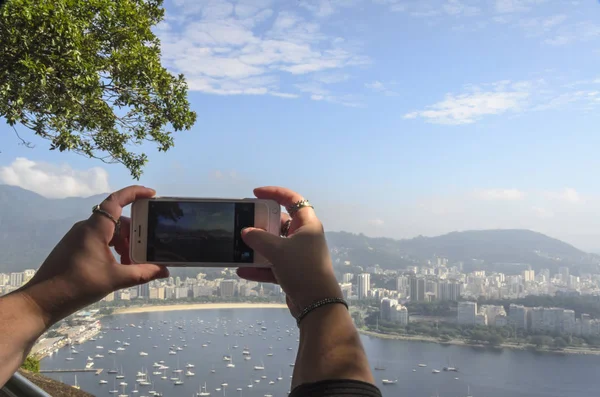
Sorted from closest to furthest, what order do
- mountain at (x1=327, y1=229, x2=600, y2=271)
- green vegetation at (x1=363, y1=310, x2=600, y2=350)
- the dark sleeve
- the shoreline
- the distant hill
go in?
the dark sleeve → the distant hill → the shoreline → green vegetation at (x1=363, y1=310, x2=600, y2=350) → mountain at (x1=327, y1=229, x2=600, y2=271)

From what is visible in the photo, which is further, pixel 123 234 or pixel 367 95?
pixel 367 95

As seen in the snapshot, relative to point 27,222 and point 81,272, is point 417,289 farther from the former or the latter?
point 81,272

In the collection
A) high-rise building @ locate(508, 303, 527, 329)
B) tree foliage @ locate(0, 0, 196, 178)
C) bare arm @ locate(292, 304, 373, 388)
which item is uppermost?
tree foliage @ locate(0, 0, 196, 178)

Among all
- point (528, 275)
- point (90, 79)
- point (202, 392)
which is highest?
point (90, 79)

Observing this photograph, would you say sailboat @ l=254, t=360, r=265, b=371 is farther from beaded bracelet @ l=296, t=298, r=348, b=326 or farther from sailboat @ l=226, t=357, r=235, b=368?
beaded bracelet @ l=296, t=298, r=348, b=326

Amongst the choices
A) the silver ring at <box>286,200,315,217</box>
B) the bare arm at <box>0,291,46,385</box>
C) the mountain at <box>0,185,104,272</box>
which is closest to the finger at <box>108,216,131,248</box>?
the bare arm at <box>0,291,46,385</box>

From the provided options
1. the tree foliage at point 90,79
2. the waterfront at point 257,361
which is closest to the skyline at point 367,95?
the tree foliage at point 90,79

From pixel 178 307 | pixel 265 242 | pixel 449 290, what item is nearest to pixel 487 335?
pixel 449 290

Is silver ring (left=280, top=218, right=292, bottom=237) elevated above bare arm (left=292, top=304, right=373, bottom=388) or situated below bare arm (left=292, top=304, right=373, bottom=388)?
above
